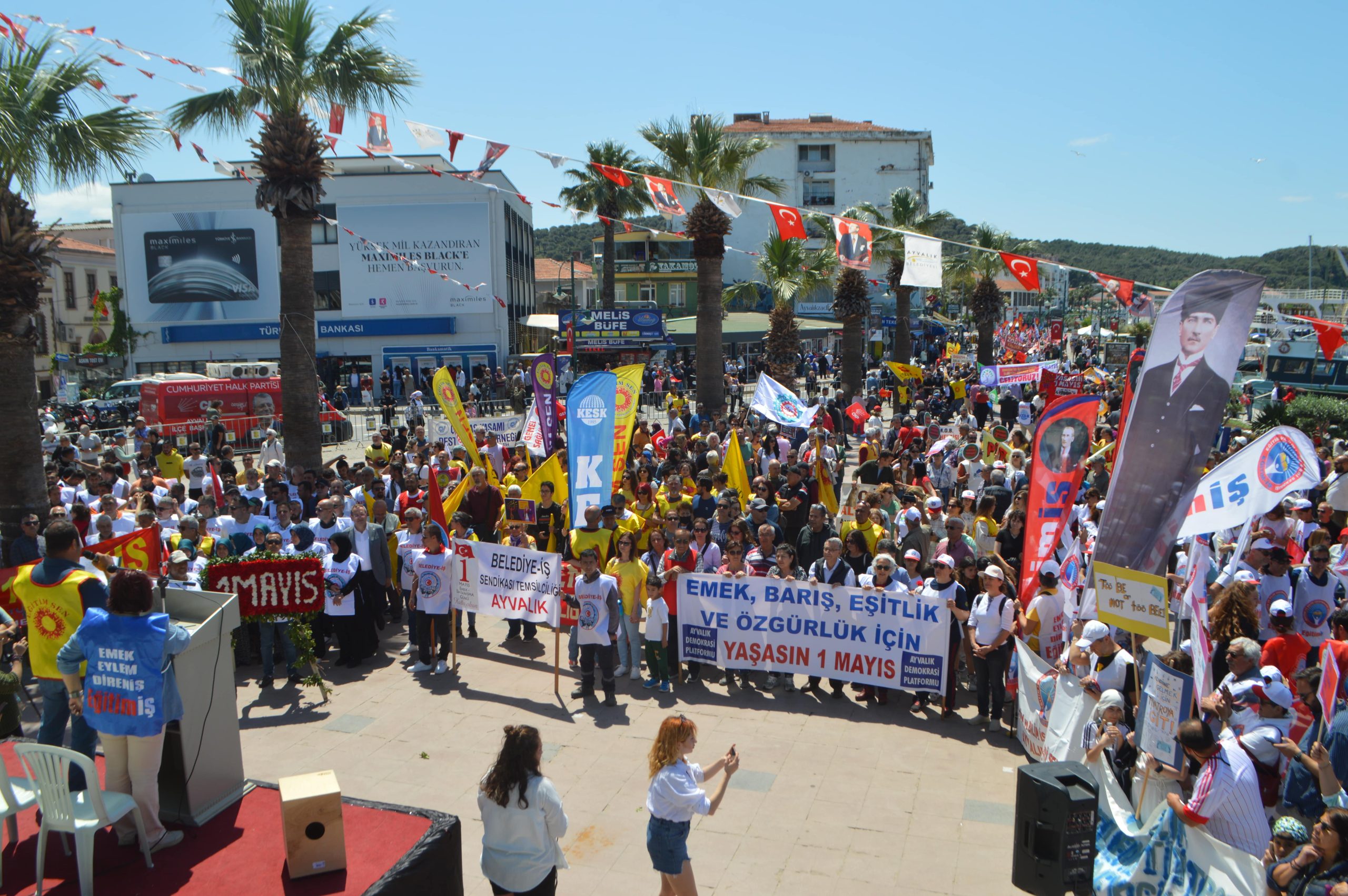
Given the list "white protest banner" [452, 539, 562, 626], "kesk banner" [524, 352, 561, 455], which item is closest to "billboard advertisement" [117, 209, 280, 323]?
"kesk banner" [524, 352, 561, 455]

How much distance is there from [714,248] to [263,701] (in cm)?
1721

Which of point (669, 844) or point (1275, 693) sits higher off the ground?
point (1275, 693)

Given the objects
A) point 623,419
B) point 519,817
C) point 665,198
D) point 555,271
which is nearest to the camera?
point 519,817

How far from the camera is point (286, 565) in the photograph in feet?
28.7

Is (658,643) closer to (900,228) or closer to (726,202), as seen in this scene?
(726,202)

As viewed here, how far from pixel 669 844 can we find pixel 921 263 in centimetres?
1221

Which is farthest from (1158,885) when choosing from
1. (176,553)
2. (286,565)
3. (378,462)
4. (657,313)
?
(657,313)

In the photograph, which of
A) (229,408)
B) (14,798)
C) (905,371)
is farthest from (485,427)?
(229,408)

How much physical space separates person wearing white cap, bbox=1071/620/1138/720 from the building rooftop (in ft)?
228

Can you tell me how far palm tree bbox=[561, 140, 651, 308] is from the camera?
116ft

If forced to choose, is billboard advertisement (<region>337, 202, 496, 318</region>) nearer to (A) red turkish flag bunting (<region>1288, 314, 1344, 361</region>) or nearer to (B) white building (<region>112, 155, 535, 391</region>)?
(B) white building (<region>112, 155, 535, 391</region>)

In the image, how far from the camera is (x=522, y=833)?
436 centimetres

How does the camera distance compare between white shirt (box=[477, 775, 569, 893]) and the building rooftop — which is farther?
the building rooftop

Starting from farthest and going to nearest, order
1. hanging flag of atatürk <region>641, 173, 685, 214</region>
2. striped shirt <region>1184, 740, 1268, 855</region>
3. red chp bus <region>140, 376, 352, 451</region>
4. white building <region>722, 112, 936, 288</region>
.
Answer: white building <region>722, 112, 936, 288</region>
red chp bus <region>140, 376, 352, 451</region>
hanging flag of atatürk <region>641, 173, 685, 214</region>
striped shirt <region>1184, 740, 1268, 855</region>
